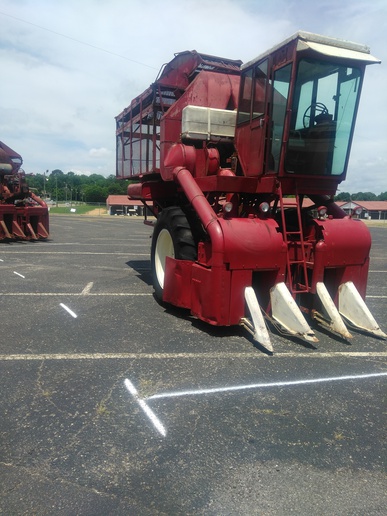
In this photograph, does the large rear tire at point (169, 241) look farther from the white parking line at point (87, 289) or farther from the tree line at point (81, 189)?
the tree line at point (81, 189)

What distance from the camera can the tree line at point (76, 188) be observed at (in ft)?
396

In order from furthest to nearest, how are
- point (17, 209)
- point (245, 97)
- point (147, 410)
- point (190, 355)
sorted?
point (17, 209) → point (245, 97) → point (190, 355) → point (147, 410)

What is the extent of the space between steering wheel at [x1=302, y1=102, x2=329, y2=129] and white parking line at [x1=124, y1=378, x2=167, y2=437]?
12.3ft

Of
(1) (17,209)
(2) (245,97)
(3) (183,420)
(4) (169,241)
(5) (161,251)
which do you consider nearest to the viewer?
(3) (183,420)

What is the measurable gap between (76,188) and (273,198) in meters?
145

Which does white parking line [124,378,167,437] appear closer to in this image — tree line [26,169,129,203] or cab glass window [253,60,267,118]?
cab glass window [253,60,267,118]

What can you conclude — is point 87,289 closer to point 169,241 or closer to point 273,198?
point 169,241

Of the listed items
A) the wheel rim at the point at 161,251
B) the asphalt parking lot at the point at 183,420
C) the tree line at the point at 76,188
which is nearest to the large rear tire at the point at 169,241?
the wheel rim at the point at 161,251

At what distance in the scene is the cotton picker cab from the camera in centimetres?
471

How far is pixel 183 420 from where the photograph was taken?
3016mm

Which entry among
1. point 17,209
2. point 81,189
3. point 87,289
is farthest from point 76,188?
point 87,289

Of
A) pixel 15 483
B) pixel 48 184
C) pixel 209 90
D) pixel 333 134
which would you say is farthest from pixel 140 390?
pixel 48 184

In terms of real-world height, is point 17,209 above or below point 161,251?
above

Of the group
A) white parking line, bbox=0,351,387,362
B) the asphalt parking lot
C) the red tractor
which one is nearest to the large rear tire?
the asphalt parking lot
